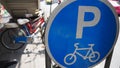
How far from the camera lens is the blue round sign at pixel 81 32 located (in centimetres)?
111

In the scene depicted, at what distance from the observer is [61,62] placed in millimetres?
1236

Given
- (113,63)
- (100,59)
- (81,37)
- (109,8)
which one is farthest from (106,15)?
(113,63)

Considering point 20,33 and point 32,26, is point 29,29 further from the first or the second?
point 20,33

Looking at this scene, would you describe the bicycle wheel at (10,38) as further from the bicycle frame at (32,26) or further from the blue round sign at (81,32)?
the blue round sign at (81,32)

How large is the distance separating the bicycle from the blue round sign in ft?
14.2

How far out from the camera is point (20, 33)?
18.4 ft

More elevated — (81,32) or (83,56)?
(81,32)

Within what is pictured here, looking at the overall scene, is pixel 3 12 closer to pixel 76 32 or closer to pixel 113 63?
pixel 113 63

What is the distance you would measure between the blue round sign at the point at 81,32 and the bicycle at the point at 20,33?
171 inches

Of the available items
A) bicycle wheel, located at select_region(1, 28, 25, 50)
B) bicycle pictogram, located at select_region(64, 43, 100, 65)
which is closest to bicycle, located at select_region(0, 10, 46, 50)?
bicycle wheel, located at select_region(1, 28, 25, 50)

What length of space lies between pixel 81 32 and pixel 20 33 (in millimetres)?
4597

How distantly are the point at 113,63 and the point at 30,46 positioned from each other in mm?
3373

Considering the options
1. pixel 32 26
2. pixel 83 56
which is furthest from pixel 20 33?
pixel 83 56

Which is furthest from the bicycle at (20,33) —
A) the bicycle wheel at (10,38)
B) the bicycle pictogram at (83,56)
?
the bicycle pictogram at (83,56)
